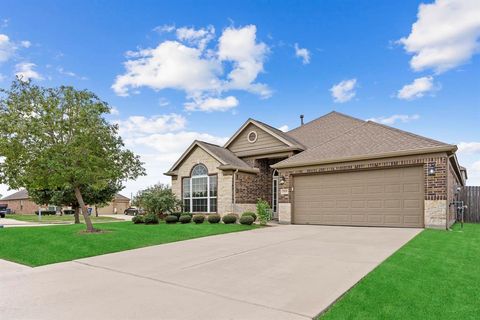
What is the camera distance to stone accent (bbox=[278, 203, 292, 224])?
54.6 feet

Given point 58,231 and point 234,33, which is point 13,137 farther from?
point 234,33

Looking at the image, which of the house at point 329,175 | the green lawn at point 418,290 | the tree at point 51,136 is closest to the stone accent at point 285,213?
the house at point 329,175

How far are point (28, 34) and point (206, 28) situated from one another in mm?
7673

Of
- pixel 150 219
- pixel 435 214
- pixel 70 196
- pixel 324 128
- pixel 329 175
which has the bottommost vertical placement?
pixel 150 219

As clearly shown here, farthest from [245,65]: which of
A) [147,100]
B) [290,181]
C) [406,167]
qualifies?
[406,167]

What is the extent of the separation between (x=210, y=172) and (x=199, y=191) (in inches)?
62.0

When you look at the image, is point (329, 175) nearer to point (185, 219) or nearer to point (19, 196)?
point (185, 219)

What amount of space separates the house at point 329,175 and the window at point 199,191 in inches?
2.4

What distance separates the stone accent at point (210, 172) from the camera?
18500 mm

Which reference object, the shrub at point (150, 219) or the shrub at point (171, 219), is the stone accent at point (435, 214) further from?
the shrub at point (150, 219)

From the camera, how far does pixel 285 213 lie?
1684 centimetres

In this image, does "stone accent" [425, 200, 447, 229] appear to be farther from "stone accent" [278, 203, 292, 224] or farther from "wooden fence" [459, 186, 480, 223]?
"wooden fence" [459, 186, 480, 223]

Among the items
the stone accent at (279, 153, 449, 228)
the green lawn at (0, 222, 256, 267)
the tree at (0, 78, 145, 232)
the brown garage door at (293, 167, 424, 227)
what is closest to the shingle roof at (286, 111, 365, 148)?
the brown garage door at (293, 167, 424, 227)

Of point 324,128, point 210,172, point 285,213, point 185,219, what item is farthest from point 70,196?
point 324,128
